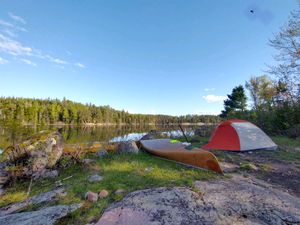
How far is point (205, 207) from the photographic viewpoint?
2.95m

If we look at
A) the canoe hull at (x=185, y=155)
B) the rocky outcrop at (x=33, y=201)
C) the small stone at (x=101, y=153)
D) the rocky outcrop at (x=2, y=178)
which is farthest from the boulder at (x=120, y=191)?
the small stone at (x=101, y=153)

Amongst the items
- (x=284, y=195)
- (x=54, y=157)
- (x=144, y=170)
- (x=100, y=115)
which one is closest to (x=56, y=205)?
(x=144, y=170)

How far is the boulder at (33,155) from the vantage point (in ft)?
15.7

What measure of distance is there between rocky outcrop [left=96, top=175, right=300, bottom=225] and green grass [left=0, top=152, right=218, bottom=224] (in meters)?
0.32

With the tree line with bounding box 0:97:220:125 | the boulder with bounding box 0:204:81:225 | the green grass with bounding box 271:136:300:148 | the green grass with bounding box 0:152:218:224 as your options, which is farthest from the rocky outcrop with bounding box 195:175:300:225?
the tree line with bounding box 0:97:220:125

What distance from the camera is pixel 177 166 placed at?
18.0 feet

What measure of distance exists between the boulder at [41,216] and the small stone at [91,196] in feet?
Result: 0.90

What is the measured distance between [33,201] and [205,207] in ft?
→ 10.1

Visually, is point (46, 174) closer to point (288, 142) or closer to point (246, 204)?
point (246, 204)

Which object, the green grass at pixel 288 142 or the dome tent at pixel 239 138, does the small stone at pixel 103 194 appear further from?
the green grass at pixel 288 142

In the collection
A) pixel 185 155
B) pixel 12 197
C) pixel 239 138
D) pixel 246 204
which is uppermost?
pixel 239 138

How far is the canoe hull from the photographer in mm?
5043

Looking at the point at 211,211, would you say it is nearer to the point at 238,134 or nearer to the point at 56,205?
the point at 56,205

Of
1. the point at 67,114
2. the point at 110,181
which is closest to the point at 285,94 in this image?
the point at 110,181
